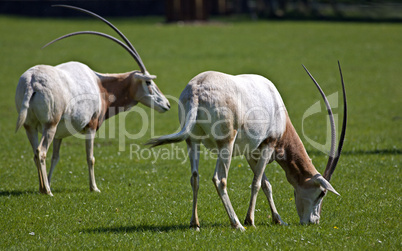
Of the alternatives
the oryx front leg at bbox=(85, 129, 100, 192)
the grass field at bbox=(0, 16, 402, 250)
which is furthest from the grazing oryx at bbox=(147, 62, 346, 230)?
the oryx front leg at bbox=(85, 129, 100, 192)

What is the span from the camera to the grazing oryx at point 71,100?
26.6ft

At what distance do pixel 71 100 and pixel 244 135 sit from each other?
10.3 feet

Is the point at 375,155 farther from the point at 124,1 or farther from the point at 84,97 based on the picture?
the point at 124,1

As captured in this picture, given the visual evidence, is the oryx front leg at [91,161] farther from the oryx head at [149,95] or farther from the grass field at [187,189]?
the oryx head at [149,95]

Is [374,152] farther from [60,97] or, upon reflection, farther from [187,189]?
[60,97]

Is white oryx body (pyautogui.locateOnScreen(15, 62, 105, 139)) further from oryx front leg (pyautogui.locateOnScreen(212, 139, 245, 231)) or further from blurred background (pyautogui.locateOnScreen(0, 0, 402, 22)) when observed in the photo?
blurred background (pyautogui.locateOnScreen(0, 0, 402, 22))

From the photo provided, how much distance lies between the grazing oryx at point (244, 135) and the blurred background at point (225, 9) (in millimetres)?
32544

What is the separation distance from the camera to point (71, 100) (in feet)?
28.1

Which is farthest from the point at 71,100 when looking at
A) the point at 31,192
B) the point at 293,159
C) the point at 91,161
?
the point at 293,159

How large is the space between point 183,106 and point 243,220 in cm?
183

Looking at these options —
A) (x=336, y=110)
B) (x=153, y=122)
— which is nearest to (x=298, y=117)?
(x=336, y=110)

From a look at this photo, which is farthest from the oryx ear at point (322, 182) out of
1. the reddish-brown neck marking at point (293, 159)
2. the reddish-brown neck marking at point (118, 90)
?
the reddish-brown neck marking at point (118, 90)

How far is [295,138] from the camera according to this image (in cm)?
732

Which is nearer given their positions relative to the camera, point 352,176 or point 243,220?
point 243,220
